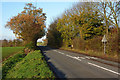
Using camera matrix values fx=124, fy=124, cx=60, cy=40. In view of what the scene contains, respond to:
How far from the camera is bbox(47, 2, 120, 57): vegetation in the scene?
1725 cm

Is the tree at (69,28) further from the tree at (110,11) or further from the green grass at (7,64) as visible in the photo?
the green grass at (7,64)

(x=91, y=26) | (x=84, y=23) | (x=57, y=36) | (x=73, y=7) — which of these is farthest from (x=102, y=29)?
(x=57, y=36)

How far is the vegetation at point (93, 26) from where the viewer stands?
1725cm

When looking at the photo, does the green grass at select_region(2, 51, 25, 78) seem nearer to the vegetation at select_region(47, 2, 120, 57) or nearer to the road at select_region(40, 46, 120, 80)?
the road at select_region(40, 46, 120, 80)

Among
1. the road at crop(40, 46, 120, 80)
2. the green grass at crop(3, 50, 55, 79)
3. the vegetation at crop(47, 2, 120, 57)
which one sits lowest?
the road at crop(40, 46, 120, 80)

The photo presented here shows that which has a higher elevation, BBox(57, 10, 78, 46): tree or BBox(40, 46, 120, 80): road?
BBox(57, 10, 78, 46): tree

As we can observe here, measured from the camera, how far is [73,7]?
1182 inches

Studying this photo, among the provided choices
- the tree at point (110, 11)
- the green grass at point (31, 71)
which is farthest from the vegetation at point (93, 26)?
the green grass at point (31, 71)

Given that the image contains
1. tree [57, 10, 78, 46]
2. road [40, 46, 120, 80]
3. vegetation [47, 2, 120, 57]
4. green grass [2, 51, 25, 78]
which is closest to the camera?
road [40, 46, 120, 80]

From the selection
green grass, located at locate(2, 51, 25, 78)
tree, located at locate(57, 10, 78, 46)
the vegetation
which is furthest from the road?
tree, located at locate(57, 10, 78, 46)

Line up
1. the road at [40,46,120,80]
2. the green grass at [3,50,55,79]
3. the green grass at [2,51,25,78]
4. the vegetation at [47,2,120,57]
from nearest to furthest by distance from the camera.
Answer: the green grass at [3,50,55,79] → the road at [40,46,120,80] → the green grass at [2,51,25,78] → the vegetation at [47,2,120,57]

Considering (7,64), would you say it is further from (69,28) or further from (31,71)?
(69,28)

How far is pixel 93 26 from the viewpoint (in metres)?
25.4

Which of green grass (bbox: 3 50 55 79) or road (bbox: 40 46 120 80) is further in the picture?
road (bbox: 40 46 120 80)
